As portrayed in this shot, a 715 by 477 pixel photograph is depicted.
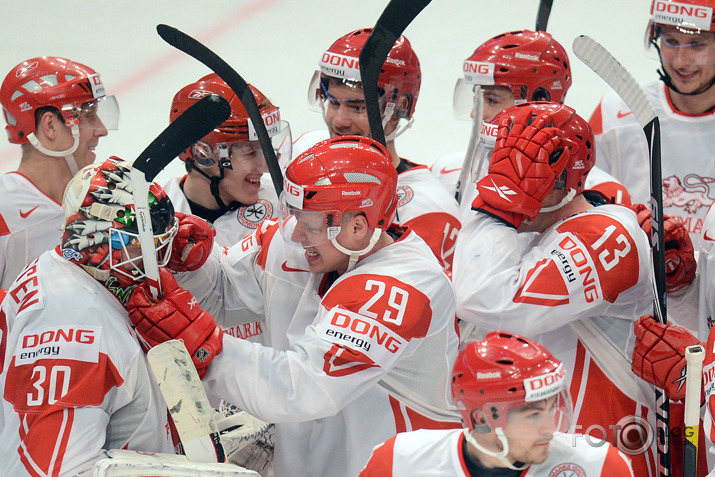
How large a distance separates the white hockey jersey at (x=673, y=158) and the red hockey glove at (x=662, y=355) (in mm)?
1338

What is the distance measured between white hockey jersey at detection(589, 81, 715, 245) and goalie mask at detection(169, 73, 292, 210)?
1.36 m

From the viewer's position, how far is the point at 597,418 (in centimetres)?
258

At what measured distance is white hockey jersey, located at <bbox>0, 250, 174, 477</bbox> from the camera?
6.93 feet

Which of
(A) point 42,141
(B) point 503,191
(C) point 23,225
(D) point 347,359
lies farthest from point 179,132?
(A) point 42,141

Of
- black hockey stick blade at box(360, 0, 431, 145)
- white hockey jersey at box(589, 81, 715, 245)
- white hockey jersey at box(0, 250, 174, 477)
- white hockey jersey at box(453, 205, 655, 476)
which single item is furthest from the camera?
white hockey jersey at box(589, 81, 715, 245)

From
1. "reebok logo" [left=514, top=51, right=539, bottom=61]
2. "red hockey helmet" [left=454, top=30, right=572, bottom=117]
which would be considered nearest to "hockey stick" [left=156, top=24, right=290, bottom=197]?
"red hockey helmet" [left=454, top=30, right=572, bottom=117]

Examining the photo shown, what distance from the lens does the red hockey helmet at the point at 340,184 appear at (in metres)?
2.43

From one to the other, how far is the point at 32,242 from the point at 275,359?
4.74ft

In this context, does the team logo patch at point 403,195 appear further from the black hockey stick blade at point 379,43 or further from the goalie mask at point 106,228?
the goalie mask at point 106,228

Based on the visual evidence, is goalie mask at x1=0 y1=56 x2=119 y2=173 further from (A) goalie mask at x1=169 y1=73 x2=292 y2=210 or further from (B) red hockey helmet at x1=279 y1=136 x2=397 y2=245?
(B) red hockey helmet at x1=279 y1=136 x2=397 y2=245

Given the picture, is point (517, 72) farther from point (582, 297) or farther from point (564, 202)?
point (582, 297)

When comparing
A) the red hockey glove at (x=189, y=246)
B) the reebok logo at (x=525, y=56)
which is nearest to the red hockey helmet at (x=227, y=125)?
the red hockey glove at (x=189, y=246)

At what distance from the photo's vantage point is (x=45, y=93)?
140 inches

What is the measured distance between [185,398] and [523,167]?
1065 millimetres
